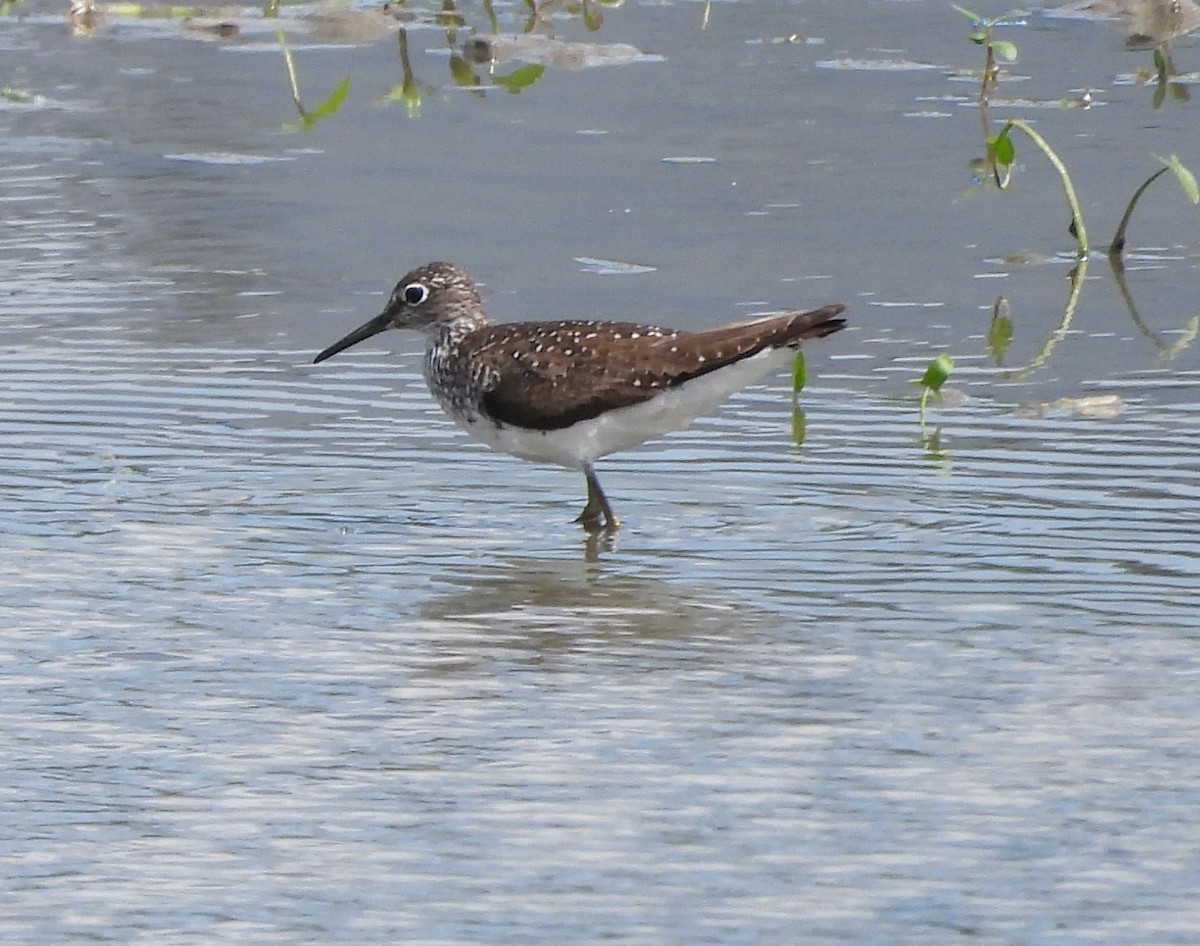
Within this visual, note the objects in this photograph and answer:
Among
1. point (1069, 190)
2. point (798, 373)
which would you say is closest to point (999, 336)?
point (1069, 190)

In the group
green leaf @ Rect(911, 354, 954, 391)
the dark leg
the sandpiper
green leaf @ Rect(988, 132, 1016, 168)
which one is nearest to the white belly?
the sandpiper

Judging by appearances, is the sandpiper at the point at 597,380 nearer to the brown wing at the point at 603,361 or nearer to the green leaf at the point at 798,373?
the brown wing at the point at 603,361

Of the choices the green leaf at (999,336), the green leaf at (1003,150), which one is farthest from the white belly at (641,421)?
the green leaf at (1003,150)

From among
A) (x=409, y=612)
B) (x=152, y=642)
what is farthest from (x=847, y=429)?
(x=152, y=642)

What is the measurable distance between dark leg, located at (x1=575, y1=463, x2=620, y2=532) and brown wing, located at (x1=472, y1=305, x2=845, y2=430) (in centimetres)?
31

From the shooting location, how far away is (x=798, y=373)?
862 centimetres

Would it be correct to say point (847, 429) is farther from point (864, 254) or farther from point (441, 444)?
point (864, 254)

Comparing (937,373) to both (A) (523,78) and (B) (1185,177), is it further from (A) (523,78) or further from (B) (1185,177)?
(A) (523,78)

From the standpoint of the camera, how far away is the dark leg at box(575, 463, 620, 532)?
7.87 meters

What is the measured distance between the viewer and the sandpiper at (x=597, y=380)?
8211 mm

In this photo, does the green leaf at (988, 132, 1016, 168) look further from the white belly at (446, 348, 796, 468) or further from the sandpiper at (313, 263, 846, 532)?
the white belly at (446, 348, 796, 468)

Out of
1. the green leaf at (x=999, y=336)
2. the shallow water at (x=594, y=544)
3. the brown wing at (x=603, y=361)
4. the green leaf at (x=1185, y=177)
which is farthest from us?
the green leaf at (x=1185, y=177)

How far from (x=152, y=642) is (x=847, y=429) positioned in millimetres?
2988

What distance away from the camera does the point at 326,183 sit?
1234 cm
